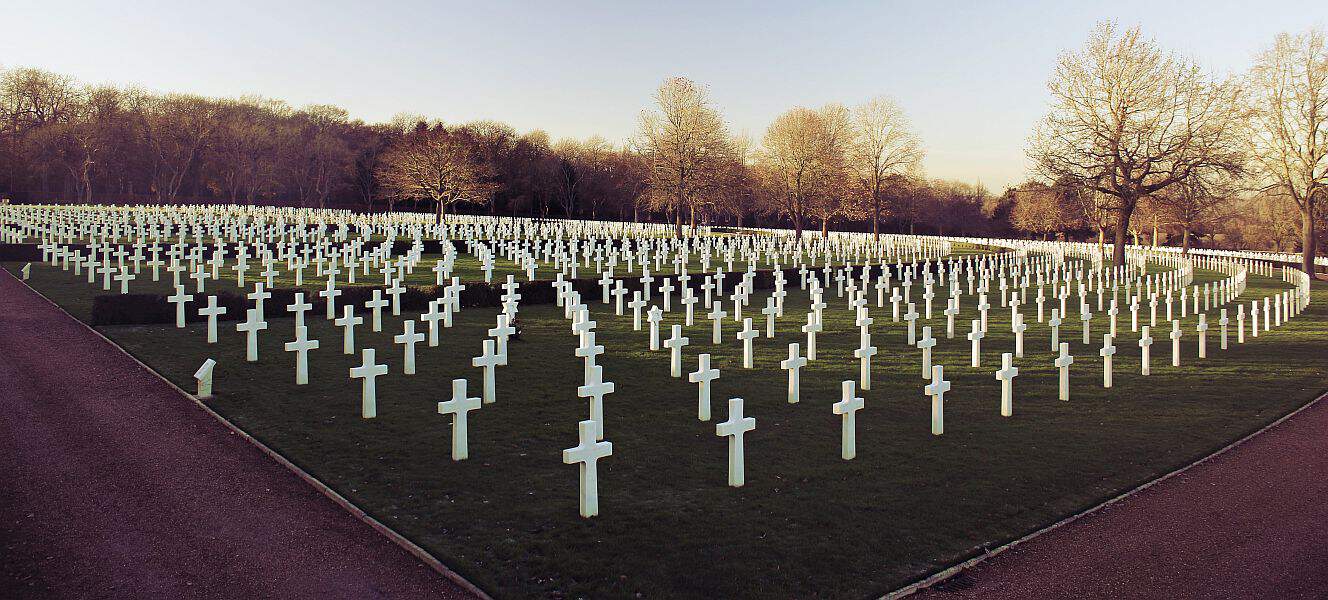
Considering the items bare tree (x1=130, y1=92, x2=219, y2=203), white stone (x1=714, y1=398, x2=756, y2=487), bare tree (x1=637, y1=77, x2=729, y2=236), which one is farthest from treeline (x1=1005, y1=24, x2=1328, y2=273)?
bare tree (x1=130, y1=92, x2=219, y2=203)

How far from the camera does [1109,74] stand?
3438 centimetres

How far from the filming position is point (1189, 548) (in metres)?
5.73

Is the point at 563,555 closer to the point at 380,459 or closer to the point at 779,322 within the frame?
the point at 380,459

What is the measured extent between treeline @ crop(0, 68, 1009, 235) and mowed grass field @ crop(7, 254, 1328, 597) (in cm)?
3301

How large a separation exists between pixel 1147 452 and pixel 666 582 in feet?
18.4

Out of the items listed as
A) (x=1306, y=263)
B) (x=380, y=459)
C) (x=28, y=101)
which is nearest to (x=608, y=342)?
(x=380, y=459)

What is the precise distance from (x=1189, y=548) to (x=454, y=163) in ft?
148

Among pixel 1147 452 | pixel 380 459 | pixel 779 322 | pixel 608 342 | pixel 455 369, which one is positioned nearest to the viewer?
pixel 380 459

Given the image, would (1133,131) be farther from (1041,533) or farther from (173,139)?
(173,139)

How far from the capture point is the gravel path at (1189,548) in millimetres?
5102

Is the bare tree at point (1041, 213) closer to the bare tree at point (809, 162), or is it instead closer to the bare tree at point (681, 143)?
the bare tree at point (809, 162)

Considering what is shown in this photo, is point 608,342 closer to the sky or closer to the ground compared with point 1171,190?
closer to the ground

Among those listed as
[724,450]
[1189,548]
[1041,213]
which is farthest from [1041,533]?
[1041,213]

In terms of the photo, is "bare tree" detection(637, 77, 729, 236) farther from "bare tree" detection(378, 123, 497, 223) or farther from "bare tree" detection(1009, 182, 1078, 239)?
"bare tree" detection(1009, 182, 1078, 239)
